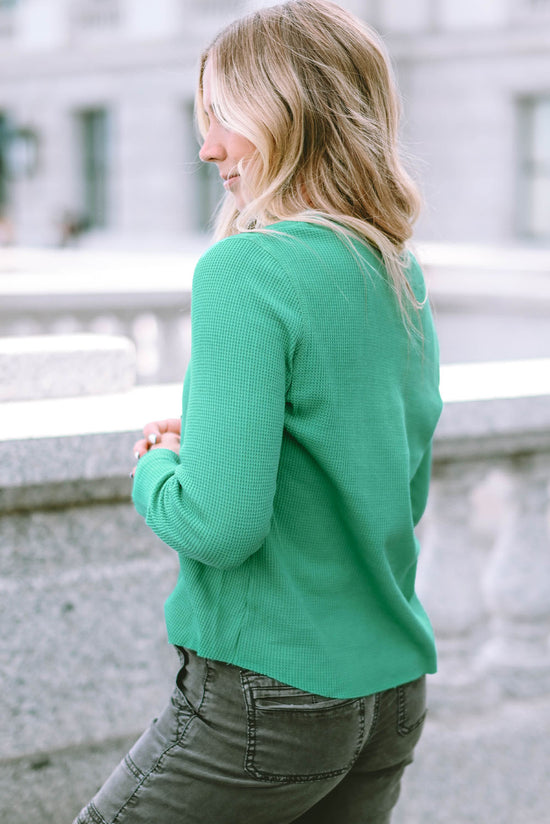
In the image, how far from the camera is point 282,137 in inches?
53.0

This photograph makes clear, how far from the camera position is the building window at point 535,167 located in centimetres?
1673

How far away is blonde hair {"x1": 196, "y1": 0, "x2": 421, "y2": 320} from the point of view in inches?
52.7

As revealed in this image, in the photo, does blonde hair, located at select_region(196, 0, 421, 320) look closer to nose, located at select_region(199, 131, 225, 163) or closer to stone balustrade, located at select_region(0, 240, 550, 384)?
nose, located at select_region(199, 131, 225, 163)

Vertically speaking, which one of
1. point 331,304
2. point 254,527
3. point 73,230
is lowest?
point 73,230

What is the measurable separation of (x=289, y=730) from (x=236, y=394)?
458mm

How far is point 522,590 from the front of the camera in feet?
7.86

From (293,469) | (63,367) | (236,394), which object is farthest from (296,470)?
(63,367)

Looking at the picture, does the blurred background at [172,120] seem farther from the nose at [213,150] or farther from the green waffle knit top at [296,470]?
the green waffle knit top at [296,470]

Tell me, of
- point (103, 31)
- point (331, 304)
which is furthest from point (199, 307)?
point (103, 31)

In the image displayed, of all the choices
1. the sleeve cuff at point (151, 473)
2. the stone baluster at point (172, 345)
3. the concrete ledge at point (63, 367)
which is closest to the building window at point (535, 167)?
the stone baluster at point (172, 345)

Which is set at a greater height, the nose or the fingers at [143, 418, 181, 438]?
the nose

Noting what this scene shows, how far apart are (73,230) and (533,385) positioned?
19202 mm

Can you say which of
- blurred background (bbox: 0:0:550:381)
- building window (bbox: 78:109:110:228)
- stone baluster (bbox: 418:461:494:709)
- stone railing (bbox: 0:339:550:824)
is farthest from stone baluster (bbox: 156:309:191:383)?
building window (bbox: 78:109:110:228)

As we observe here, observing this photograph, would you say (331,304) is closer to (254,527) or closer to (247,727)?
(254,527)
